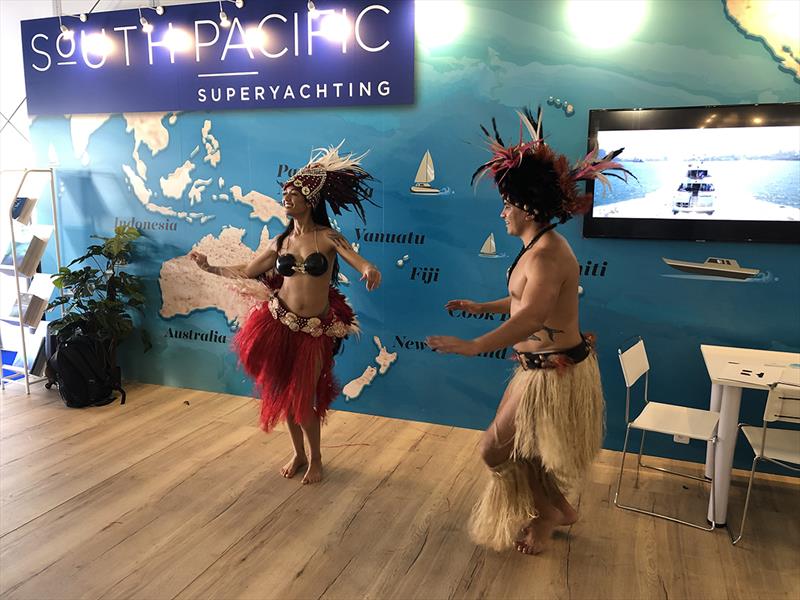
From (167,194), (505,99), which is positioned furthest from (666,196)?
(167,194)

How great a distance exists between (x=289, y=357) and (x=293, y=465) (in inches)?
25.7

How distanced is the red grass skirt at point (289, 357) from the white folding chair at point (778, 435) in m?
2.05

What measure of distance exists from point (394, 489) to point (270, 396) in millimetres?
842

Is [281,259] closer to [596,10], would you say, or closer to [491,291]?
[491,291]

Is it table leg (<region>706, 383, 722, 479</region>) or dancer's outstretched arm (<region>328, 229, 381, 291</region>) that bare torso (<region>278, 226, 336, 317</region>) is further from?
table leg (<region>706, 383, 722, 479</region>)

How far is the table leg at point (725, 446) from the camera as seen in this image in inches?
111

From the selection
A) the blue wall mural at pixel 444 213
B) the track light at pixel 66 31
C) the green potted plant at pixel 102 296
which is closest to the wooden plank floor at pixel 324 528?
the blue wall mural at pixel 444 213

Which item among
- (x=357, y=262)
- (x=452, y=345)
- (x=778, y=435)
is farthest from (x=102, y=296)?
(x=778, y=435)

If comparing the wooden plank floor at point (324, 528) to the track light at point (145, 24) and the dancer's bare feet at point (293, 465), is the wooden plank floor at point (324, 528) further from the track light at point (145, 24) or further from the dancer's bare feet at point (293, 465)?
the track light at point (145, 24)

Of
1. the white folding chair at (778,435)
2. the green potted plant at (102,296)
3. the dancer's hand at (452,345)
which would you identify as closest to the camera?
the dancer's hand at (452,345)

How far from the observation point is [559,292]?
2.44 metres

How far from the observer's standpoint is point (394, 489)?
3324 millimetres

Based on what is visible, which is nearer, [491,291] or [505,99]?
[505,99]

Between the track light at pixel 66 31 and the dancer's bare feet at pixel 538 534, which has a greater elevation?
the track light at pixel 66 31
